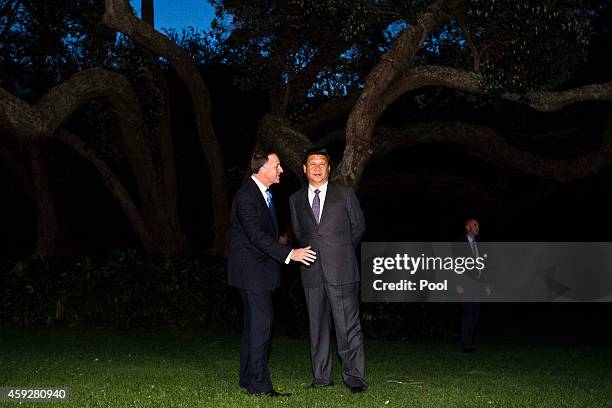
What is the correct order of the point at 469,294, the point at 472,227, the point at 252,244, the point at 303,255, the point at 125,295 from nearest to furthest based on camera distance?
the point at 303,255 → the point at 252,244 → the point at 469,294 → the point at 472,227 → the point at 125,295

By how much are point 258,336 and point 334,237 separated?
3.43 feet

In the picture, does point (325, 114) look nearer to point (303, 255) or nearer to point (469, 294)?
point (469, 294)

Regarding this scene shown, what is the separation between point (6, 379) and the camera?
849 cm

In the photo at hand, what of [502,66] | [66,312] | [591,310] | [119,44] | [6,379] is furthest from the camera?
[591,310]

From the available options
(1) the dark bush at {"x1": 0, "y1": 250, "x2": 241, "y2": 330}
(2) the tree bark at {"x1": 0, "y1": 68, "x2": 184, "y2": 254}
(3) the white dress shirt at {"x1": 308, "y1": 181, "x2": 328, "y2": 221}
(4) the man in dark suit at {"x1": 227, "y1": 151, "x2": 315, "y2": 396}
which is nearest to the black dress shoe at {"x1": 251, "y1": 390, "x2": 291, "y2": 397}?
(4) the man in dark suit at {"x1": 227, "y1": 151, "x2": 315, "y2": 396}

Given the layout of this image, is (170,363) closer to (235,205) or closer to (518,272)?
(235,205)

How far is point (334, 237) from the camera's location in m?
7.73

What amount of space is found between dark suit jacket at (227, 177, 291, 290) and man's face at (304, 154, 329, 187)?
18.4 inches

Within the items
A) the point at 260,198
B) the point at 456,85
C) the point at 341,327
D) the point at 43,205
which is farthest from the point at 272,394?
the point at 43,205

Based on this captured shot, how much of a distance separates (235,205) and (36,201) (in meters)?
14.2

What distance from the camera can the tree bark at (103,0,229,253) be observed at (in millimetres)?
14852

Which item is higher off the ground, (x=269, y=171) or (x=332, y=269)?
(x=269, y=171)

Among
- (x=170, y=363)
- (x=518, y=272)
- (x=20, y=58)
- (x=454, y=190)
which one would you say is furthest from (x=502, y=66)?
(x=518, y=272)

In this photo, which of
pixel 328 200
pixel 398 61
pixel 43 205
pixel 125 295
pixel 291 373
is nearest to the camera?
pixel 328 200
